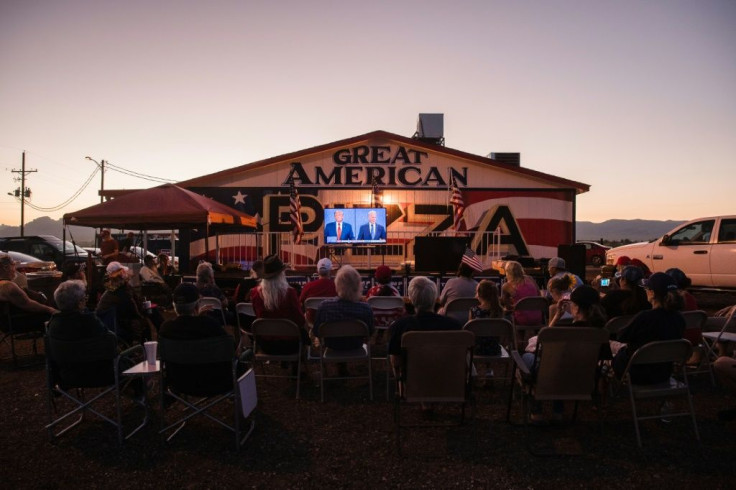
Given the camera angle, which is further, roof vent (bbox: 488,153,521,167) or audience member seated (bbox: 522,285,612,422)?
roof vent (bbox: 488,153,521,167)

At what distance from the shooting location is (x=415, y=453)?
12.1ft

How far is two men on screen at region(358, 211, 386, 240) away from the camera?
1402 cm

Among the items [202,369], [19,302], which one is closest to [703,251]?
[202,369]

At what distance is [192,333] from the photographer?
373 cm

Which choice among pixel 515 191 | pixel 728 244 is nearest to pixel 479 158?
pixel 515 191

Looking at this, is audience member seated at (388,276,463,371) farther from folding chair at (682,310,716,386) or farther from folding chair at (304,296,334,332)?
folding chair at (682,310,716,386)

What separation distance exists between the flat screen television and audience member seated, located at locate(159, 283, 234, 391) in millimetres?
10226

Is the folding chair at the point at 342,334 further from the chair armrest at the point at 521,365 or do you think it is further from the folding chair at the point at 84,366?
the folding chair at the point at 84,366

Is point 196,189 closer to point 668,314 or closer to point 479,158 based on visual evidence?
point 479,158

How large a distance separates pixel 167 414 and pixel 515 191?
13.6 metres

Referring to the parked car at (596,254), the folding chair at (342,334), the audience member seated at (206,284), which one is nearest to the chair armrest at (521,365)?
the folding chair at (342,334)

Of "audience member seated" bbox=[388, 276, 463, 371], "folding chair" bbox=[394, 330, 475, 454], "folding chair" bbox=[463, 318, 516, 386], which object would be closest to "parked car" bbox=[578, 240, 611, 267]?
"folding chair" bbox=[463, 318, 516, 386]

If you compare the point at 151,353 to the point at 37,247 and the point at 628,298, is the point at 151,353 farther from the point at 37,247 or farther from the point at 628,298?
the point at 37,247

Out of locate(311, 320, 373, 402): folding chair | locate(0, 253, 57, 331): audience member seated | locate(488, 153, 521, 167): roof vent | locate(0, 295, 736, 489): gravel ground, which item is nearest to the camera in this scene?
locate(0, 295, 736, 489): gravel ground
